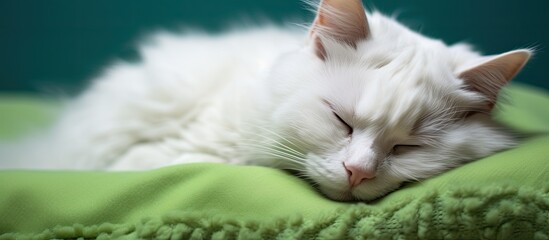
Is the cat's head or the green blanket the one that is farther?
the cat's head

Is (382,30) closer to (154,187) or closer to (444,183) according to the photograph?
(444,183)

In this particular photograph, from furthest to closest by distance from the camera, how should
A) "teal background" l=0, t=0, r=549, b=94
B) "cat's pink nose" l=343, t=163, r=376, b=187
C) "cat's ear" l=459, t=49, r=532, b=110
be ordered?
"teal background" l=0, t=0, r=549, b=94
"cat's ear" l=459, t=49, r=532, b=110
"cat's pink nose" l=343, t=163, r=376, b=187

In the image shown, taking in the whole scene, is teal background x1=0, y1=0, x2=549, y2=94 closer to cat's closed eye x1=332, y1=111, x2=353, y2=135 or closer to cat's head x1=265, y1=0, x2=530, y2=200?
cat's head x1=265, y1=0, x2=530, y2=200

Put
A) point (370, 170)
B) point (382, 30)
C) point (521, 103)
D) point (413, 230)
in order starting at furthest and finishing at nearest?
point (521, 103) → point (382, 30) → point (370, 170) → point (413, 230)

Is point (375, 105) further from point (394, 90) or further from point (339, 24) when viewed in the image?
point (339, 24)

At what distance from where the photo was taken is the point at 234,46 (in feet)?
5.86

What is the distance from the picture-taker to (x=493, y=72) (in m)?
1.18

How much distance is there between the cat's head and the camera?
108 centimetres

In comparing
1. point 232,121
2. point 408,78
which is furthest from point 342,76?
point 232,121

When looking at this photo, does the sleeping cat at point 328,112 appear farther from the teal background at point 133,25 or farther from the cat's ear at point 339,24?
the teal background at point 133,25

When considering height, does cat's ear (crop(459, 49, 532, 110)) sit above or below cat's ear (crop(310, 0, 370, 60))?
below

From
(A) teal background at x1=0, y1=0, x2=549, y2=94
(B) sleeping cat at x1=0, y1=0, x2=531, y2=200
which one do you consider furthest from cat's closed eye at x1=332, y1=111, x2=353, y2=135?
(A) teal background at x1=0, y1=0, x2=549, y2=94

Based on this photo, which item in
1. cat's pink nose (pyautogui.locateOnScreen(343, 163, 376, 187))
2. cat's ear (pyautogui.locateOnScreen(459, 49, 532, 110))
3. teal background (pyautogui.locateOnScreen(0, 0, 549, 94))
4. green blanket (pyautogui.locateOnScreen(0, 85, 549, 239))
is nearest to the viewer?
green blanket (pyautogui.locateOnScreen(0, 85, 549, 239))

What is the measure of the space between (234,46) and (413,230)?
1.08 metres
